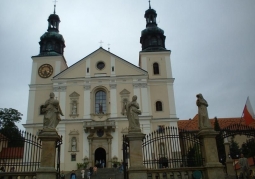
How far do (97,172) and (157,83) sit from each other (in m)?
13.2

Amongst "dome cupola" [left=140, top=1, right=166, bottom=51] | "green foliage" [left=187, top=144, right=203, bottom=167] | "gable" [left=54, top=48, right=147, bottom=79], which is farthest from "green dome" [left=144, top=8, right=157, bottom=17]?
"green foliage" [left=187, top=144, right=203, bottom=167]

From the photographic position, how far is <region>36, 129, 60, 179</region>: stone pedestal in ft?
34.0

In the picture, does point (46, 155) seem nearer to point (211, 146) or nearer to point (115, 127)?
point (211, 146)

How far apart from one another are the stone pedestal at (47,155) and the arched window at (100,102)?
1988 centimetres

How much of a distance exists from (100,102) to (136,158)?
20.7 meters

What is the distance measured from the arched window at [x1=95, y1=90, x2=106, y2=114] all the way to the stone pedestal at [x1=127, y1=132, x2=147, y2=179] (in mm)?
19655

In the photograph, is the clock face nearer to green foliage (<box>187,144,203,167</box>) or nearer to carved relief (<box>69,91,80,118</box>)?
carved relief (<box>69,91,80,118</box>)

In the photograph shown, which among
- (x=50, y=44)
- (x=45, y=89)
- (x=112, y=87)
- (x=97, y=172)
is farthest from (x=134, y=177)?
(x=50, y=44)

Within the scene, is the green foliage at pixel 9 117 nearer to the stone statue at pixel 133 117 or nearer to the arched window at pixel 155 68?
the arched window at pixel 155 68

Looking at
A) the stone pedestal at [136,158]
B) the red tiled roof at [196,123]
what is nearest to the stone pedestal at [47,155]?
the stone pedestal at [136,158]

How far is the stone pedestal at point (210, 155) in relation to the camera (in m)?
11.1

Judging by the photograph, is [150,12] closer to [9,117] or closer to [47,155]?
[9,117]

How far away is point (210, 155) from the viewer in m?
11.4

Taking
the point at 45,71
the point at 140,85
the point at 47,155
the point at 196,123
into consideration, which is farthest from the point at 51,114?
the point at 196,123
